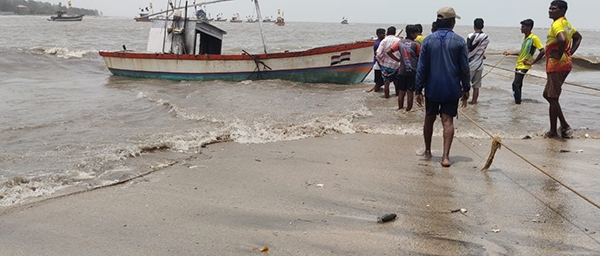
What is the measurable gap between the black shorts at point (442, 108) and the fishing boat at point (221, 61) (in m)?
7.43

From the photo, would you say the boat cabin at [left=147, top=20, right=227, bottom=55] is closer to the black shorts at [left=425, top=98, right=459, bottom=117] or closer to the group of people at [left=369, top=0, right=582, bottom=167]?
the group of people at [left=369, top=0, right=582, bottom=167]

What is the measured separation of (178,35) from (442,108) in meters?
10.5

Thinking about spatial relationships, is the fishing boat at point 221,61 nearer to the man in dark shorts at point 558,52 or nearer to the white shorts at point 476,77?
the white shorts at point 476,77

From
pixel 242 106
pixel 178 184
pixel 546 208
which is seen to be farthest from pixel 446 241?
pixel 242 106

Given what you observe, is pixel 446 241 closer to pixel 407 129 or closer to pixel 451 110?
Answer: pixel 451 110

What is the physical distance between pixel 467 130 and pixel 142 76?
10679mm

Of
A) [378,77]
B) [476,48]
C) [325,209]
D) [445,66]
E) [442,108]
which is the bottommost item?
[325,209]

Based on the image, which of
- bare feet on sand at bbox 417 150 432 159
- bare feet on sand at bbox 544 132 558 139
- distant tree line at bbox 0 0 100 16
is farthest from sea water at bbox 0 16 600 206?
distant tree line at bbox 0 0 100 16

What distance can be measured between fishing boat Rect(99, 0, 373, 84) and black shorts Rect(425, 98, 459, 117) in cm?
743

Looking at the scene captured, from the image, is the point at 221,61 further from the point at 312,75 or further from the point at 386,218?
the point at 386,218

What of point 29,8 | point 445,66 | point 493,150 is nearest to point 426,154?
point 493,150

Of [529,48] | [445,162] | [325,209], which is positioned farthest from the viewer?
[529,48]

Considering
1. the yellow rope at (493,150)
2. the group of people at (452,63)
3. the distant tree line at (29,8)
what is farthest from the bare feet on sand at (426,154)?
the distant tree line at (29,8)

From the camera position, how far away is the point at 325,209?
377 centimetres
